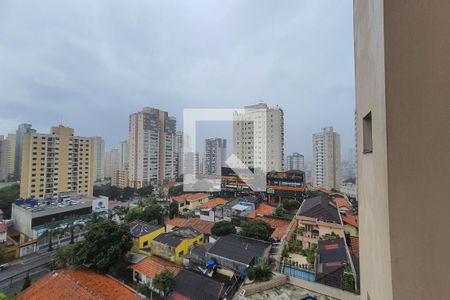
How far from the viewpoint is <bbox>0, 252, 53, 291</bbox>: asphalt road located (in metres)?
9.90

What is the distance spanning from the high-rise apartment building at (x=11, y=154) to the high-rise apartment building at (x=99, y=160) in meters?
11.6

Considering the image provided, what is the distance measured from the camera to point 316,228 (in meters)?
10.1

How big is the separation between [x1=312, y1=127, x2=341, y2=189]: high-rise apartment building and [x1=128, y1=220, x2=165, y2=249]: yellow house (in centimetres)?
2602

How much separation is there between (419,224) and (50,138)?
2666 cm

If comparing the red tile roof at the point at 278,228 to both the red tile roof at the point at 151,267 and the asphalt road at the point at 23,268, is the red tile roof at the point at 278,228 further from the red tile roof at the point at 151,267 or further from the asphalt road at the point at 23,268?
the asphalt road at the point at 23,268

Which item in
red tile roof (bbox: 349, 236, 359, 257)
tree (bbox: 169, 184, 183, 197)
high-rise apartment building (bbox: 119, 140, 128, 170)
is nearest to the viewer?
red tile roof (bbox: 349, 236, 359, 257)

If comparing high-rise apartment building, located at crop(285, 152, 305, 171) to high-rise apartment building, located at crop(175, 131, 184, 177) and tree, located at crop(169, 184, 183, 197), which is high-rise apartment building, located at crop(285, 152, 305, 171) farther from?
tree, located at crop(169, 184, 183, 197)

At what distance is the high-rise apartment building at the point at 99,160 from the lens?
3434cm

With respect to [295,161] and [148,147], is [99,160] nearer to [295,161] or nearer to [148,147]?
[148,147]

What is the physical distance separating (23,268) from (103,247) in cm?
683

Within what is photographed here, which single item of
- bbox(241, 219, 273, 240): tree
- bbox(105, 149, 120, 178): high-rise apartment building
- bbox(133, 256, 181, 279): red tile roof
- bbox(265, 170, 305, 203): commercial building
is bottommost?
bbox(133, 256, 181, 279): red tile roof

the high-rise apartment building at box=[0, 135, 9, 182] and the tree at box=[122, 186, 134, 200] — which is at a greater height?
the high-rise apartment building at box=[0, 135, 9, 182]

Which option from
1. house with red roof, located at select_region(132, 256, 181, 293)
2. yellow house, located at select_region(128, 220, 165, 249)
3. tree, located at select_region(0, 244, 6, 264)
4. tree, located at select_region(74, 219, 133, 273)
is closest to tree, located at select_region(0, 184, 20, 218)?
tree, located at select_region(0, 244, 6, 264)

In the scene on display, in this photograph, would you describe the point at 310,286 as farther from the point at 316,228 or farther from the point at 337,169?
the point at 337,169
